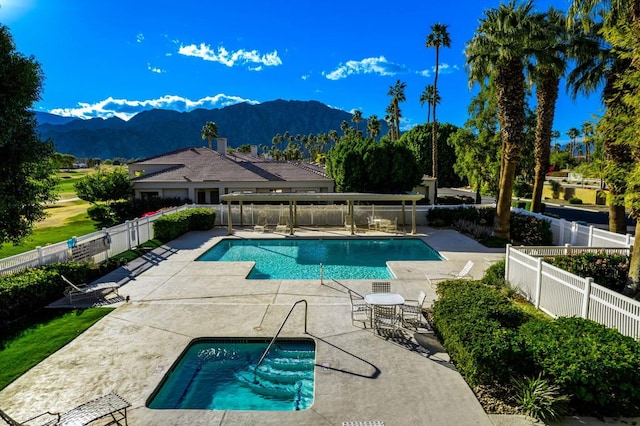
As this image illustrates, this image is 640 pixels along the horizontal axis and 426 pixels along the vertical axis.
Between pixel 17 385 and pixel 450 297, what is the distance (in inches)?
365

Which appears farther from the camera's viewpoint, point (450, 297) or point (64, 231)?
point (64, 231)

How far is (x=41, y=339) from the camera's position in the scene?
347 inches

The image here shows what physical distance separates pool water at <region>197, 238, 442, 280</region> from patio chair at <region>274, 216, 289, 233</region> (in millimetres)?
1710

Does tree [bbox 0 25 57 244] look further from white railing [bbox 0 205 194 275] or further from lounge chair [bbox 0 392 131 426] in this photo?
lounge chair [bbox 0 392 131 426]

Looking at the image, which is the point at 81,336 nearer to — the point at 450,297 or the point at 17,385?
the point at 17,385

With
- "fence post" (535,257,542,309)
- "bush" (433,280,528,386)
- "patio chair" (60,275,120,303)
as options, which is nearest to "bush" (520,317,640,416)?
"bush" (433,280,528,386)

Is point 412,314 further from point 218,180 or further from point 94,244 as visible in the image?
point 218,180

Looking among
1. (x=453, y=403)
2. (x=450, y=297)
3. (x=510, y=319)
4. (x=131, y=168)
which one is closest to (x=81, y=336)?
(x=453, y=403)

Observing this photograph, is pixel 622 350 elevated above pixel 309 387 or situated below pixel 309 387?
above

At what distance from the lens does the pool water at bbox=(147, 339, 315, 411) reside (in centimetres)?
671

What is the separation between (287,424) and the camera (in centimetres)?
589

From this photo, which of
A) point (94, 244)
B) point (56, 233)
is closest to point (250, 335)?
point (94, 244)

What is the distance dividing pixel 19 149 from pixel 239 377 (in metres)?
6.47

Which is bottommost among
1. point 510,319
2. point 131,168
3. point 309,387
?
point 309,387
